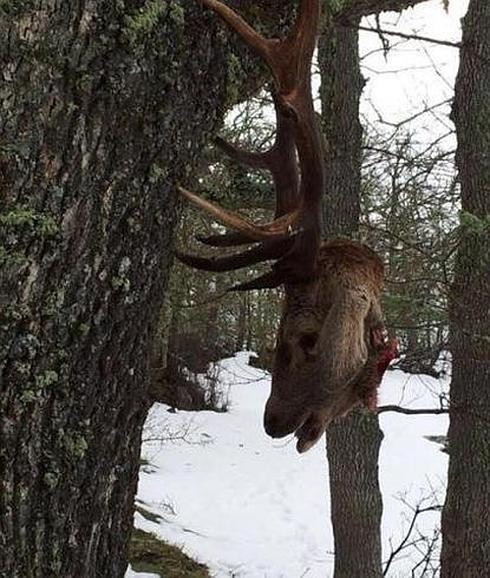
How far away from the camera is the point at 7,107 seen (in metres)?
1.71

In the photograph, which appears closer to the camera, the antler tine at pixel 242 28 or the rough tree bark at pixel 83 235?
the rough tree bark at pixel 83 235

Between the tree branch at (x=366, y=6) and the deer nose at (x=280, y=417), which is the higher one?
the tree branch at (x=366, y=6)

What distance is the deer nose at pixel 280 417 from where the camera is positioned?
246 centimetres

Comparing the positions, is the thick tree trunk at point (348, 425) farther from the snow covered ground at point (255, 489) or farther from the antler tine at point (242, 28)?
the antler tine at point (242, 28)

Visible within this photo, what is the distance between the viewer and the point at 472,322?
22.5 feet

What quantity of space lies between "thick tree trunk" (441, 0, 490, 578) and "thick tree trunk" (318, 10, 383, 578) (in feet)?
3.22

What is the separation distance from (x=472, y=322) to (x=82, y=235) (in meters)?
5.41

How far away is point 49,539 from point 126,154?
793mm

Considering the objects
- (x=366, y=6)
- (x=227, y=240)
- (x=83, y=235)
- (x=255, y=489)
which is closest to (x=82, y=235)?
(x=83, y=235)

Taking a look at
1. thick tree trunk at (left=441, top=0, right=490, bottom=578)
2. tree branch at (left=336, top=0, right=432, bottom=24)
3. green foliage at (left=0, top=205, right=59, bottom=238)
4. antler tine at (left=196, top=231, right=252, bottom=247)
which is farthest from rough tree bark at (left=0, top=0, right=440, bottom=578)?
thick tree trunk at (left=441, top=0, right=490, bottom=578)

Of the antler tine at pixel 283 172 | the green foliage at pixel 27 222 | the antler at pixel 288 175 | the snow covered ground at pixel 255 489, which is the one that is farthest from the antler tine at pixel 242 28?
the snow covered ground at pixel 255 489

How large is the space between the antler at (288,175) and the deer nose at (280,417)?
33cm

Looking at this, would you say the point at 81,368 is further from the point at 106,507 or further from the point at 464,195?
the point at 464,195

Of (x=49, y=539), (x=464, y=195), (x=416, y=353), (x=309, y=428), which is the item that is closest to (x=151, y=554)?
(x=416, y=353)
